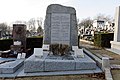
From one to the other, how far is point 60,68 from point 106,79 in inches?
74.3

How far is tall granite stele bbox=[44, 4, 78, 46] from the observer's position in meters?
12.3

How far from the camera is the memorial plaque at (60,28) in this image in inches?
482

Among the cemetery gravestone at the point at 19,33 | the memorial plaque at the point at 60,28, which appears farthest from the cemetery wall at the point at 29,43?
the memorial plaque at the point at 60,28

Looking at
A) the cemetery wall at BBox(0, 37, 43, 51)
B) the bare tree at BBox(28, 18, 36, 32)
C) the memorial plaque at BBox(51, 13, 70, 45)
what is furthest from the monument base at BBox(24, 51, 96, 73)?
the bare tree at BBox(28, 18, 36, 32)

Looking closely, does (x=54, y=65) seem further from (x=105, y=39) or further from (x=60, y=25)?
(x=105, y=39)

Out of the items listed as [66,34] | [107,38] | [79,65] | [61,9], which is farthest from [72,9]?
[107,38]

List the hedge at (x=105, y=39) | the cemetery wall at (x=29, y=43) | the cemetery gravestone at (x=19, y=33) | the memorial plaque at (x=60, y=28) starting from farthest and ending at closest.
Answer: the hedge at (x=105, y=39) < the cemetery wall at (x=29, y=43) < the cemetery gravestone at (x=19, y=33) < the memorial plaque at (x=60, y=28)

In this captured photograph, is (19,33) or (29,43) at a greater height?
(19,33)

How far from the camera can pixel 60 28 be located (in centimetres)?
1223

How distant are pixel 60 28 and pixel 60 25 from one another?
7.9 inches

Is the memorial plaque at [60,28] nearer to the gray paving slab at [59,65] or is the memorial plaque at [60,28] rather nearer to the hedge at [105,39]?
the gray paving slab at [59,65]

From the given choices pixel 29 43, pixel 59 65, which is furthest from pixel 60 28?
pixel 29 43

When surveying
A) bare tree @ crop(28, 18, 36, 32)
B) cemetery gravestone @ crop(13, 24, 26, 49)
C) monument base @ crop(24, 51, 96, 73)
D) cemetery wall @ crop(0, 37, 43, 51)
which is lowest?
monument base @ crop(24, 51, 96, 73)

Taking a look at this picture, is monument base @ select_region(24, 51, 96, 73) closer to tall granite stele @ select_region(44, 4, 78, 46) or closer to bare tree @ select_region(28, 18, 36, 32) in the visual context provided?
tall granite stele @ select_region(44, 4, 78, 46)
